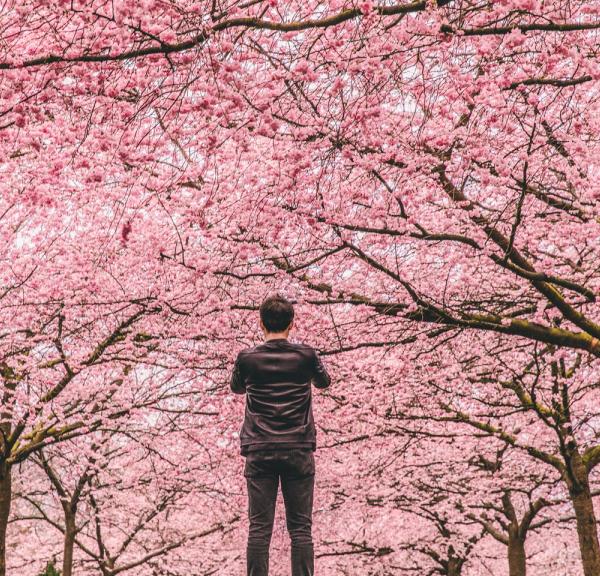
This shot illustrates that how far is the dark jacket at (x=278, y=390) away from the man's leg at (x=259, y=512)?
0.35 ft

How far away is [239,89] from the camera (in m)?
4.11

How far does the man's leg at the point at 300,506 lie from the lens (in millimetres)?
3588

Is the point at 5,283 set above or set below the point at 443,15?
above

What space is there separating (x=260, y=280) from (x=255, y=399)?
4.60 m

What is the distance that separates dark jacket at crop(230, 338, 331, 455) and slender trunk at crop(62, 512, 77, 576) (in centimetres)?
1260

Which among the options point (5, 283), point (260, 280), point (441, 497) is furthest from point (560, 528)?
point (5, 283)

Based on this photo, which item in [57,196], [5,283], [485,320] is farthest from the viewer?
Result: [5,283]

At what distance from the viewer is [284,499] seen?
3.69 metres

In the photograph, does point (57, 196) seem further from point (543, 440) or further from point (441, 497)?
point (441, 497)

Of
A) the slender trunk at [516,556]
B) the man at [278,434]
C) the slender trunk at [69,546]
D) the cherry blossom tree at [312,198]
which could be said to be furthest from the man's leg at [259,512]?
the slender trunk at [69,546]

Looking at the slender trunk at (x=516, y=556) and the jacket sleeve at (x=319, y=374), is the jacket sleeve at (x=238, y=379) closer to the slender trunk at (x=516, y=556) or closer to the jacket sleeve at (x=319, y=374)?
the jacket sleeve at (x=319, y=374)

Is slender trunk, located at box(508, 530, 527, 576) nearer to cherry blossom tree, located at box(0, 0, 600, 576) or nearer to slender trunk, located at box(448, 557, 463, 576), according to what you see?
cherry blossom tree, located at box(0, 0, 600, 576)

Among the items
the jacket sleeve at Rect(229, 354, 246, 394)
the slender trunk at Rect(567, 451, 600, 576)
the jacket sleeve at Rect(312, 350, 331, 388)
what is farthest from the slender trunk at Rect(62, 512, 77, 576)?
the jacket sleeve at Rect(312, 350, 331, 388)

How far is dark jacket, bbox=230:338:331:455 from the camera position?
148 inches
